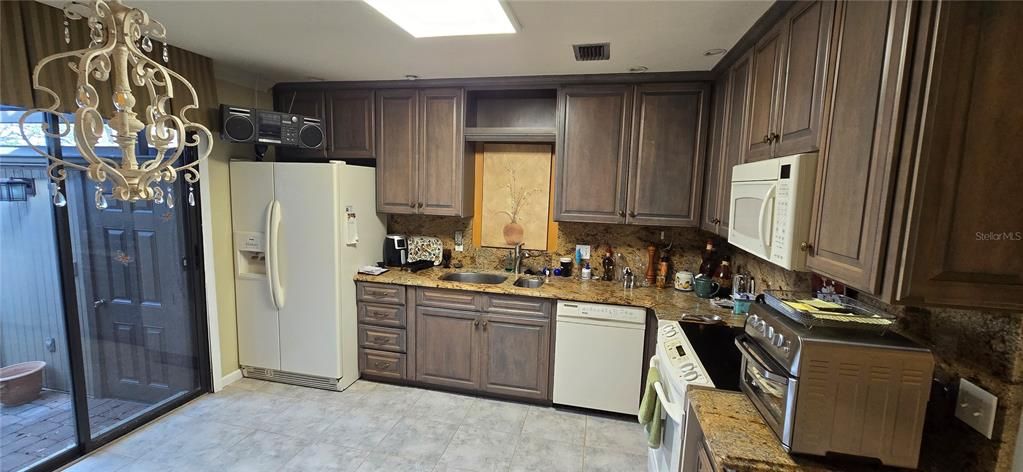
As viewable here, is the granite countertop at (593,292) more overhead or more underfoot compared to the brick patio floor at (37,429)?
more overhead

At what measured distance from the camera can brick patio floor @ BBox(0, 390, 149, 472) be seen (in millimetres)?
2141

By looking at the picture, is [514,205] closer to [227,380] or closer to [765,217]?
[765,217]

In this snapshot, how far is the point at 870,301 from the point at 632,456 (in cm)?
155

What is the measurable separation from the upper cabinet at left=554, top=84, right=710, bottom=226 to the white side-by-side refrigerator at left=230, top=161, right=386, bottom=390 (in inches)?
64.6

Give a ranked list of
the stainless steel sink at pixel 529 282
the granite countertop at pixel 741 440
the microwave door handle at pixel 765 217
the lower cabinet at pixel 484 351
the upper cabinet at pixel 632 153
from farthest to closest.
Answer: the stainless steel sink at pixel 529 282 < the lower cabinet at pixel 484 351 < the upper cabinet at pixel 632 153 < the microwave door handle at pixel 765 217 < the granite countertop at pixel 741 440

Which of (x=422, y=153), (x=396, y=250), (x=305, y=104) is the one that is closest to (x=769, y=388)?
(x=422, y=153)

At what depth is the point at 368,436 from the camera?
2613 mm

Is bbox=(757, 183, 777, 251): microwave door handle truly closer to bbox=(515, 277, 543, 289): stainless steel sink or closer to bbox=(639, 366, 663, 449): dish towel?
bbox=(639, 366, 663, 449): dish towel

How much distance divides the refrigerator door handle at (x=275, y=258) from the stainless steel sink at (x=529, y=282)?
5.89 feet

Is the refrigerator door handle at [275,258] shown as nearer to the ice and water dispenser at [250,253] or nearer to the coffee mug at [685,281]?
the ice and water dispenser at [250,253]

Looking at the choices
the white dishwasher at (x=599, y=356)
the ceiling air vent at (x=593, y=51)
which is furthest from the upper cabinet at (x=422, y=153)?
the white dishwasher at (x=599, y=356)

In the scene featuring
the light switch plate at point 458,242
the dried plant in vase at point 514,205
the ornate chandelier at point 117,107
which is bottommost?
the light switch plate at point 458,242

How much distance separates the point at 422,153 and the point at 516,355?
1.73m

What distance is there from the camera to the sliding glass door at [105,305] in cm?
214
